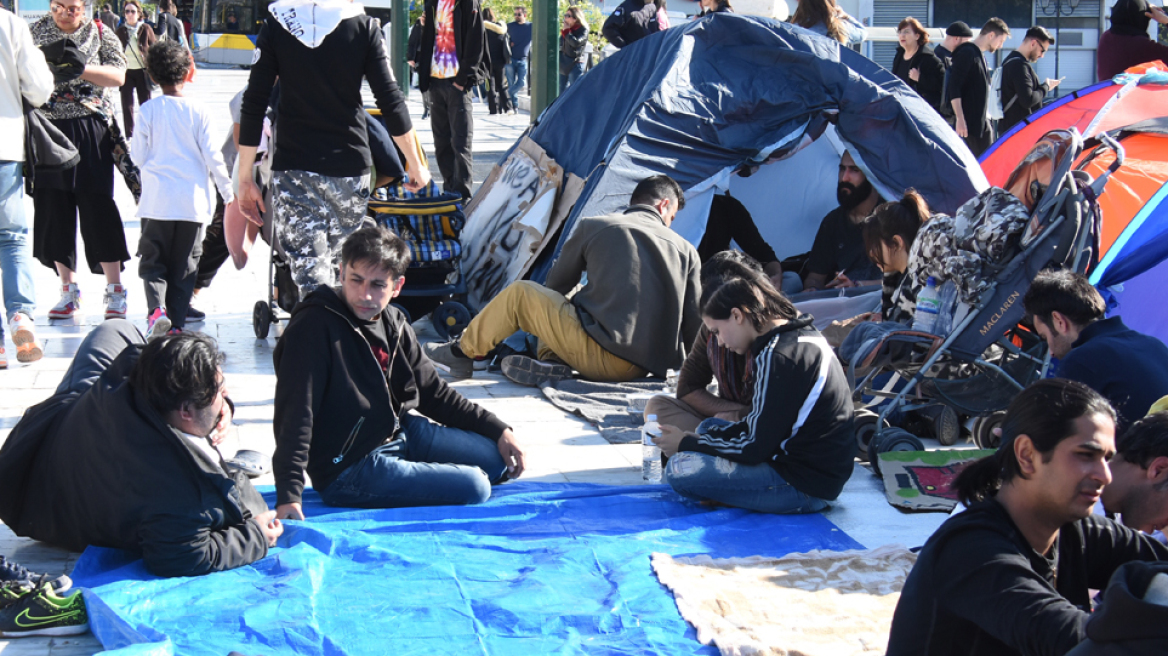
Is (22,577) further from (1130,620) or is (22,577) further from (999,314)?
(999,314)

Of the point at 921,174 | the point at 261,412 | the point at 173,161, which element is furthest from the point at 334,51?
the point at 921,174

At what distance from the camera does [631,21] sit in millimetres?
11914

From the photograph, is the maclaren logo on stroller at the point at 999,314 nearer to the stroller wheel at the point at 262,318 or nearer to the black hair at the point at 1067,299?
the black hair at the point at 1067,299

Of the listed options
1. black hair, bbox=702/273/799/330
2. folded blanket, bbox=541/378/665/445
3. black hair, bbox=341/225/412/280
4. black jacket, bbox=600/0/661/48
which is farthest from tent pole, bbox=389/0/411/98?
black hair, bbox=702/273/799/330

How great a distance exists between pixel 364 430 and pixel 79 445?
0.98m

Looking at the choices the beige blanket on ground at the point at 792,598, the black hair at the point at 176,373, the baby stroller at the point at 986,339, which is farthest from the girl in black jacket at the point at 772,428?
the black hair at the point at 176,373

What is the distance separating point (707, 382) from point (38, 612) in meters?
2.68

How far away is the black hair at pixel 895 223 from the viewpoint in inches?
236

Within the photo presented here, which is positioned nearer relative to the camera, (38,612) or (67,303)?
(38,612)

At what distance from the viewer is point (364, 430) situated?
4.10 m

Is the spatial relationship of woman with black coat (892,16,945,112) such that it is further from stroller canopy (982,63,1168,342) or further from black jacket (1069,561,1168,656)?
black jacket (1069,561,1168,656)

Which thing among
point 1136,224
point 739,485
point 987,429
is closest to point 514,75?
point 1136,224

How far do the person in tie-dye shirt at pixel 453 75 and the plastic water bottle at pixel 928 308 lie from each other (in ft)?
16.7

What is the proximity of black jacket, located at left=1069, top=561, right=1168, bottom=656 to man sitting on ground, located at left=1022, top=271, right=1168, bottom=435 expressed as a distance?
1.99m
